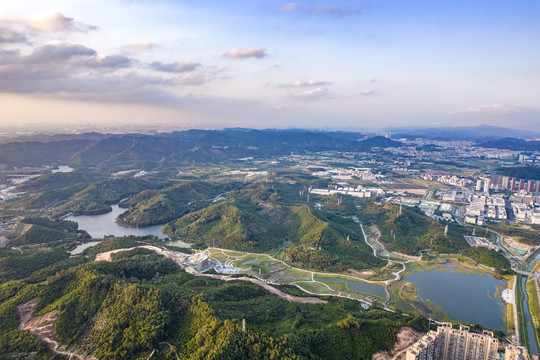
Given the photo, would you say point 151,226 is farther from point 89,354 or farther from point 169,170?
point 169,170

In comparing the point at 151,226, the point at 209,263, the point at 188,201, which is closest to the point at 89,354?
the point at 209,263

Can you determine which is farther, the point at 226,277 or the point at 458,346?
the point at 226,277

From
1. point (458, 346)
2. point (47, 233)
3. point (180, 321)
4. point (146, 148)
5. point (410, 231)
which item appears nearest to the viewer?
point (458, 346)

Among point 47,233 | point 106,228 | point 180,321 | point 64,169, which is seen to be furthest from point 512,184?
point 64,169

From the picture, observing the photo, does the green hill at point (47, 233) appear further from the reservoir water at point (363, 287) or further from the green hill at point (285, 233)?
the reservoir water at point (363, 287)

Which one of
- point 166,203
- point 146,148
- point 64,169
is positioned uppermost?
point 146,148

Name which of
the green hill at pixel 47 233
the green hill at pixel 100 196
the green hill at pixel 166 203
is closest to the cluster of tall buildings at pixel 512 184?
the green hill at pixel 166 203

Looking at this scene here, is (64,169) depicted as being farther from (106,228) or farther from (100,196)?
(106,228)
